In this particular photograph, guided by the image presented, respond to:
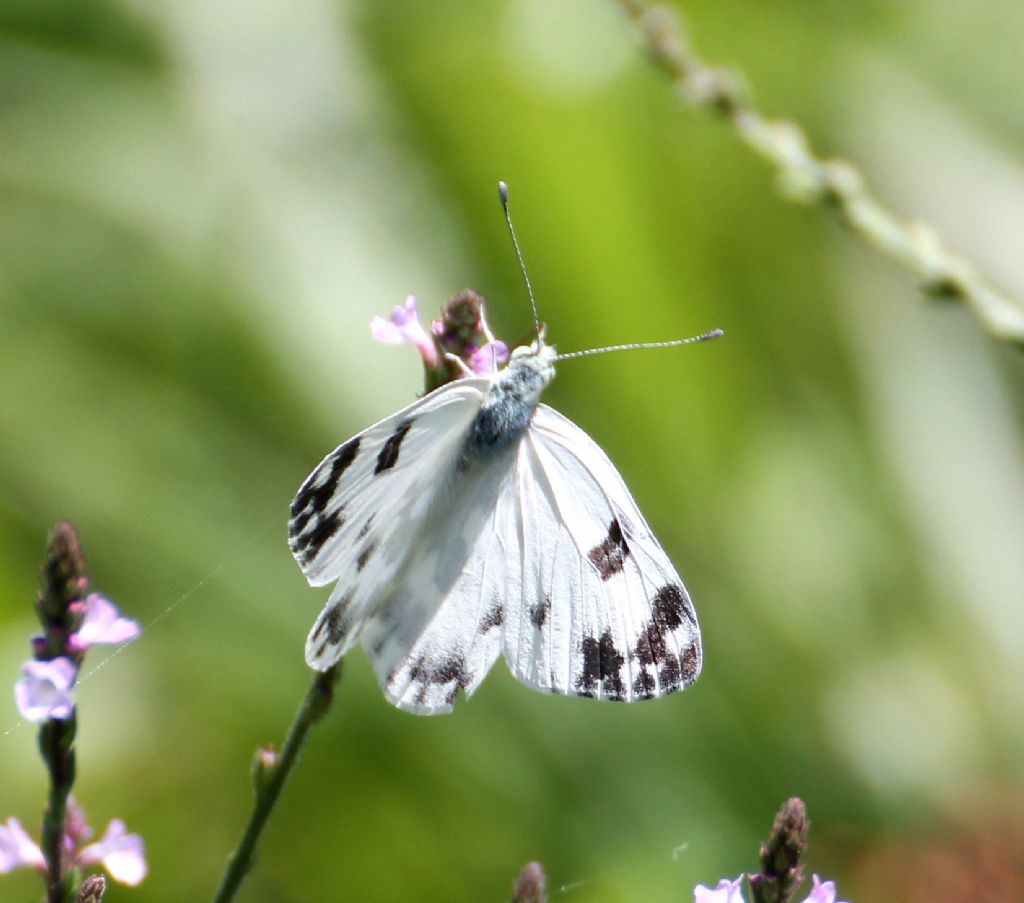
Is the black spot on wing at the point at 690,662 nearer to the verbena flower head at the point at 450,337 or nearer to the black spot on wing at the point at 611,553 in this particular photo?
the black spot on wing at the point at 611,553

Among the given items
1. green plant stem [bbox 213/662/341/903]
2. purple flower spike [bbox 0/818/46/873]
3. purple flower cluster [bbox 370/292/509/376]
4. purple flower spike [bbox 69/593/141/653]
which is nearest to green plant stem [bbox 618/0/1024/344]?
purple flower cluster [bbox 370/292/509/376]

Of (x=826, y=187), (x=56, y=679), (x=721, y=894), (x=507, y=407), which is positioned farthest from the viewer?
(x=826, y=187)

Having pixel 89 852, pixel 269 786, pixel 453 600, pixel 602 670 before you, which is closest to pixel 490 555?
pixel 453 600

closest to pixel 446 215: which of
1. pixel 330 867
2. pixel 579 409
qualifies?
pixel 579 409

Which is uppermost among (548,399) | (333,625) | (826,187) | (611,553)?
(548,399)

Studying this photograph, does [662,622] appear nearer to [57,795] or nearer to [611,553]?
[611,553]

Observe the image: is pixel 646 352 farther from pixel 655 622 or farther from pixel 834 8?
pixel 655 622

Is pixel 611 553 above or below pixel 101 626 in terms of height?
above

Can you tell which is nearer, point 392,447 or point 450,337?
point 450,337

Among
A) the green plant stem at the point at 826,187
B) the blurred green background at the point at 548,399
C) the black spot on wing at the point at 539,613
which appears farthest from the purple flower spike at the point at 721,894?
the blurred green background at the point at 548,399
